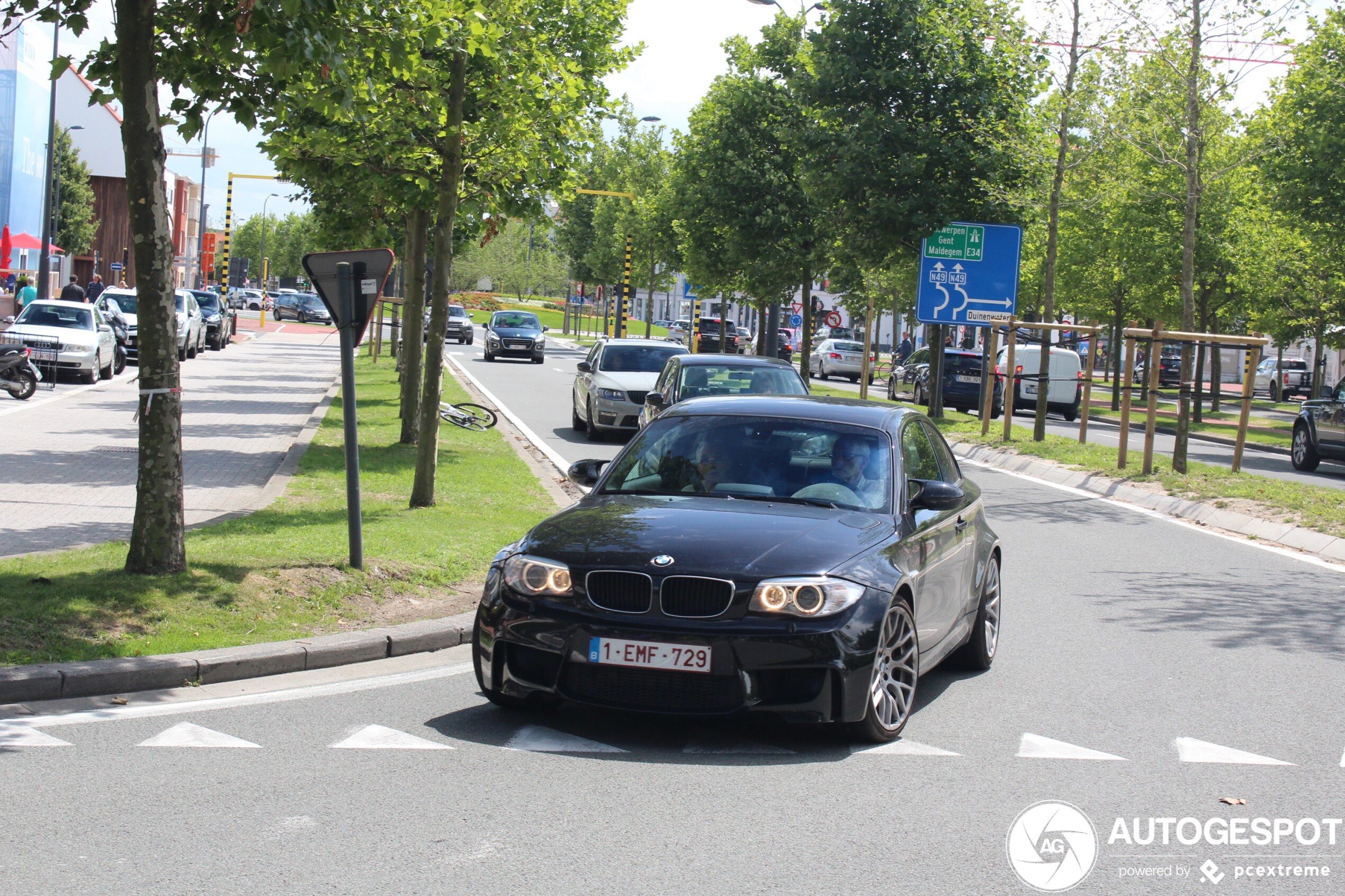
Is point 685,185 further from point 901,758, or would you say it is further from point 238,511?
point 901,758

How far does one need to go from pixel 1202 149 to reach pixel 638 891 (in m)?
17.8

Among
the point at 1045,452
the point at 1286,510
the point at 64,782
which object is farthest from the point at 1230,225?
the point at 64,782

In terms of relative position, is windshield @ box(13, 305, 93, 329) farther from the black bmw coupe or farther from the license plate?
the license plate

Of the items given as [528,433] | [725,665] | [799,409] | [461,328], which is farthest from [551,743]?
[461,328]

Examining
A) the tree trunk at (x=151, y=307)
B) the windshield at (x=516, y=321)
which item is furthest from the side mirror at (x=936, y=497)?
the windshield at (x=516, y=321)

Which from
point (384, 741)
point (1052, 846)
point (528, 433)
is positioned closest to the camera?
point (1052, 846)

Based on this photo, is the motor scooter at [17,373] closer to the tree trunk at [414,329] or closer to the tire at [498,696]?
the tree trunk at [414,329]

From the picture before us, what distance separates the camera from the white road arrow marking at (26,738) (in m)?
5.77

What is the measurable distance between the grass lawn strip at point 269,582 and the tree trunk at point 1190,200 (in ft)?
30.9

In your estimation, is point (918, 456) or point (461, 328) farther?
point (461, 328)

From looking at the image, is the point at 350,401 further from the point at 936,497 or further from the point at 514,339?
the point at 514,339

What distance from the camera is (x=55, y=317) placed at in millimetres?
28422

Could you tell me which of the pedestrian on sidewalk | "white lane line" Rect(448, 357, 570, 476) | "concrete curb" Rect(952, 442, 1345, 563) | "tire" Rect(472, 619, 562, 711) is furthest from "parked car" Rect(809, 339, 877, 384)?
"tire" Rect(472, 619, 562, 711)

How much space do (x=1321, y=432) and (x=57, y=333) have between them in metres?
23.2
